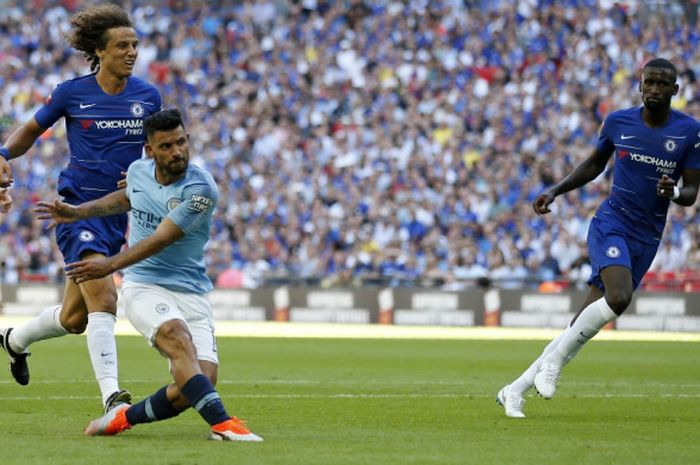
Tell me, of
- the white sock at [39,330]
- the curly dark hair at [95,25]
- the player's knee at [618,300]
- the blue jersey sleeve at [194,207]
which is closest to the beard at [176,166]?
the blue jersey sleeve at [194,207]

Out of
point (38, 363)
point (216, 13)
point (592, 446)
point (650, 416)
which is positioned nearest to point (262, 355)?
point (38, 363)

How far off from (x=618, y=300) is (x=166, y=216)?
12.0 feet

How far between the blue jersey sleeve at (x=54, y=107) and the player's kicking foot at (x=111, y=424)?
2713mm

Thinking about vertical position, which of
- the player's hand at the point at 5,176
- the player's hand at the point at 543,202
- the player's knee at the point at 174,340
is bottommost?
the player's knee at the point at 174,340

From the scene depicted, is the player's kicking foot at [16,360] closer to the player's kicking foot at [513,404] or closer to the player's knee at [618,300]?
the player's kicking foot at [513,404]

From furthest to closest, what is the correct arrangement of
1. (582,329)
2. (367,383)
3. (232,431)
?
(367,383) < (582,329) < (232,431)

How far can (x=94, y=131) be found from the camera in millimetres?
10672

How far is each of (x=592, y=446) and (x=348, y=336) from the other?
15878 mm

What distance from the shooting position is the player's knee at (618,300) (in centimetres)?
1064

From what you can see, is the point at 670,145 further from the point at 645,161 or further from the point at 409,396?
the point at 409,396

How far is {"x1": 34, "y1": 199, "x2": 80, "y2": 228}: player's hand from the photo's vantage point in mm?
9156

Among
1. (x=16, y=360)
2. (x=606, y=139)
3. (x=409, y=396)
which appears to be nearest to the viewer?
(x=606, y=139)

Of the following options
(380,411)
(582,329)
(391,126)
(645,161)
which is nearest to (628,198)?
(645,161)

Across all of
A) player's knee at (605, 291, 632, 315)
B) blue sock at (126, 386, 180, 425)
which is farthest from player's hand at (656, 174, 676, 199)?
blue sock at (126, 386, 180, 425)
